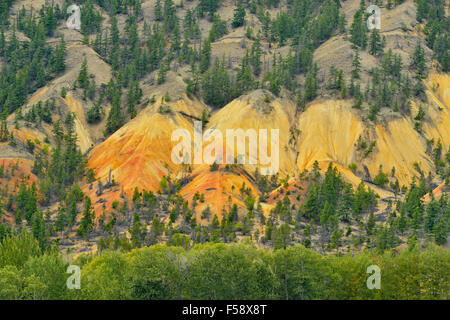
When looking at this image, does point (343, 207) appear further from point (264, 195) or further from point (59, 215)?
point (59, 215)

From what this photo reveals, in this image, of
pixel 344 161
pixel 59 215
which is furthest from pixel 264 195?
pixel 59 215

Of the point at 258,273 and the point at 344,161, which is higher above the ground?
the point at 344,161

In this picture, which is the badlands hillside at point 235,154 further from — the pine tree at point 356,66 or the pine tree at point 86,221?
the pine tree at point 356,66

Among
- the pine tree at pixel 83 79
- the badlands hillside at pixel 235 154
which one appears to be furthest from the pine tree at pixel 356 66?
the pine tree at pixel 83 79

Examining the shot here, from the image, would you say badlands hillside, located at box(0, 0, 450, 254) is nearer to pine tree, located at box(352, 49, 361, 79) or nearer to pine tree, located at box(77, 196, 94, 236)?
pine tree, located at box(77, 196, 94, 236)

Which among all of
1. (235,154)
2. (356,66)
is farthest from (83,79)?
(356,66)

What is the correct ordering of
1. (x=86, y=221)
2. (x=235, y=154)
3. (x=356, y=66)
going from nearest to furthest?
(x=86, y=221)
(x=235, y=154)
(x=356, y=66)

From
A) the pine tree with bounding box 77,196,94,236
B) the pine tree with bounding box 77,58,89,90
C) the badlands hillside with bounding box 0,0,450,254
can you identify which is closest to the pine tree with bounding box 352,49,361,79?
the badlands hillside with bounding box 0,0,450,254

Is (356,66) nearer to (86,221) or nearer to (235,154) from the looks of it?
(235,154)
